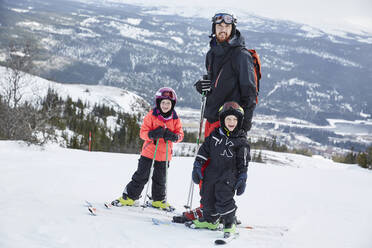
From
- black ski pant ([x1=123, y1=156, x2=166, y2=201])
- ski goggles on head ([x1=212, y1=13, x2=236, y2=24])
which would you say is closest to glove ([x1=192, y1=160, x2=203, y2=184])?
black ski pant ([x1=123, y1=156, x2=166, y2=201])

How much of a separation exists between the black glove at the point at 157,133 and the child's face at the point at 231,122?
1.19m

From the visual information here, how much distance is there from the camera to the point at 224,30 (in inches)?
165

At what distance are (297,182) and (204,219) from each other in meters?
5.79

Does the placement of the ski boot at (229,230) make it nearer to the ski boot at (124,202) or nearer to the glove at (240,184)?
the glove at (240,184)

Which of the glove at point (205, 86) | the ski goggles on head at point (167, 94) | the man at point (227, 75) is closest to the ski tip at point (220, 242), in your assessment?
the man at point (227, 75)

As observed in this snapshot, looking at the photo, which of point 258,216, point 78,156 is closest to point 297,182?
point 258,216

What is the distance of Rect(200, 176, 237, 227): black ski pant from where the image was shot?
384 centimetres

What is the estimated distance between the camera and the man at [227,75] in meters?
4.06

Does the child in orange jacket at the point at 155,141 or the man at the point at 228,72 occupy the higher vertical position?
the man at the point at 228,72

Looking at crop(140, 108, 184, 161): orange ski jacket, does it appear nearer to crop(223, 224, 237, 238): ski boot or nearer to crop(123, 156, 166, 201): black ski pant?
crop(123, 156, 166, 201): black ski pant

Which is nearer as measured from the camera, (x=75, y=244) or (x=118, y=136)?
(x=75, y=244)

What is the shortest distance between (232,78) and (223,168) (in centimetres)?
122

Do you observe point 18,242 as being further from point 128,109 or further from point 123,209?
point 128,109

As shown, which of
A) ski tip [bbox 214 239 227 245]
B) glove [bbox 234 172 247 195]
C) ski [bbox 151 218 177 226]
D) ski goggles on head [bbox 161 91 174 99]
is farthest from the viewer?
ski goggles on head [bbox 161 91 174 99]
